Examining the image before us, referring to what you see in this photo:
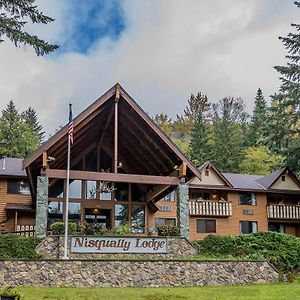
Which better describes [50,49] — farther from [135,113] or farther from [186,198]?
[186,198]

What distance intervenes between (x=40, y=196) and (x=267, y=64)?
24.6m

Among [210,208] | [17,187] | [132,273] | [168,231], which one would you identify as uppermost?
[17,187]

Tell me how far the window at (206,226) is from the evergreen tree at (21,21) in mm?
17739

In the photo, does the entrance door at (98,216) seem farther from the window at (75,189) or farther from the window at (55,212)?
the window at (55,212)

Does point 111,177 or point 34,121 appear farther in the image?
point 34,121

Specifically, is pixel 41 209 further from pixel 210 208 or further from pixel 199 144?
pixel 199 144

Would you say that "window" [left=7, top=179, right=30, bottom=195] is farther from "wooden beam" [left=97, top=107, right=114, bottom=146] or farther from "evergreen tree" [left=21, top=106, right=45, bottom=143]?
"evergreen tree" [left=21, top=106, right=45, bottom=143]

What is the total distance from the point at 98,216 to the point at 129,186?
1.95m

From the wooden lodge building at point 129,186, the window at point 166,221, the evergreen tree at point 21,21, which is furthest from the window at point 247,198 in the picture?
the evergreen tree at point 21,21

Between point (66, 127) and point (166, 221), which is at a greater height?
point (66, 127)

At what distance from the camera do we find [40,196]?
16672 mm

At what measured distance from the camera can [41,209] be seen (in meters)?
16.5

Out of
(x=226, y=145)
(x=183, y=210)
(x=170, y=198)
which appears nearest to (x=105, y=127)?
(x=183, y=210)

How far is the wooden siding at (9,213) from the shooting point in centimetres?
2428
